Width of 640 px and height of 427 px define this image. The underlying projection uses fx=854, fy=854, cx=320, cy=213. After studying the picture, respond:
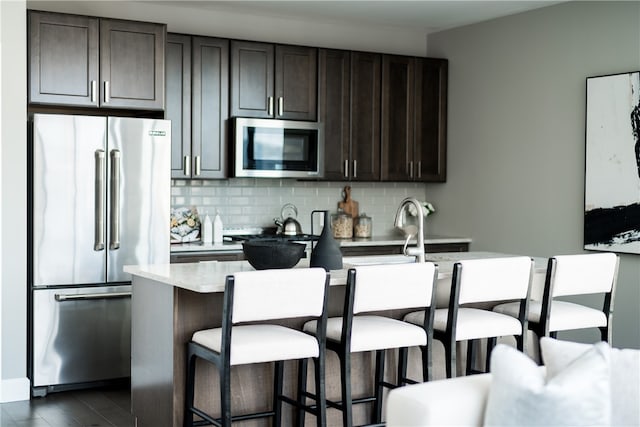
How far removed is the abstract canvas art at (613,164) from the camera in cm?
559

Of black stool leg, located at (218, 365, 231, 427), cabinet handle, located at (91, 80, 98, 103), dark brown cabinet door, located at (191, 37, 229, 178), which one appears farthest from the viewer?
dark brown cabinet door, located at (191, 37, 229, 178)

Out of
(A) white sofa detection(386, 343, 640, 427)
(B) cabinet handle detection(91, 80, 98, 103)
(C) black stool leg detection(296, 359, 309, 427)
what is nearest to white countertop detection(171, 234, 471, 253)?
(B) cabinet handle detection(91, 80, 98, 103)

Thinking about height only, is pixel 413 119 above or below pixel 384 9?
below

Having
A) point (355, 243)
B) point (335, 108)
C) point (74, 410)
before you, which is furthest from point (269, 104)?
point (74, 410)

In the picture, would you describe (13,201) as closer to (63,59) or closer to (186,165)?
(63,59)

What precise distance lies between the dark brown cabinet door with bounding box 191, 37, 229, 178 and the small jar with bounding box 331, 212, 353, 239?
1.13 metres

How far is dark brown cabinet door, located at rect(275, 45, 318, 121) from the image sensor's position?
6.44m

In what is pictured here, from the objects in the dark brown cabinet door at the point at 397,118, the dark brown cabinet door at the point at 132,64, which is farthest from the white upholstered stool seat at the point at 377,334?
the dark brown cabinet door at the point at 397,118

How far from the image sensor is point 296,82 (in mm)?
6523

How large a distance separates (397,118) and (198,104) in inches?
68.3

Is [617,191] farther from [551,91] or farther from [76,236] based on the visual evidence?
[76,236]

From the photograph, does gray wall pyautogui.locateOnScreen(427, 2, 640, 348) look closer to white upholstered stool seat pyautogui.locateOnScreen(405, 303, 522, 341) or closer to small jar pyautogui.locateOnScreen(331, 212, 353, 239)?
small jar pyautogui.locateOnScreen(331, 212, 353, 239)

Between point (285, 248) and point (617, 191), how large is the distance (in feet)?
8.96

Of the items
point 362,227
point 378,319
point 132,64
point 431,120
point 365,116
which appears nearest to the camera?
point 378,319
